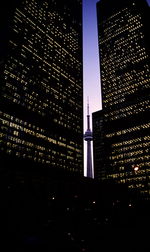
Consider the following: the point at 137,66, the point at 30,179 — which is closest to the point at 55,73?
the point at 137,66

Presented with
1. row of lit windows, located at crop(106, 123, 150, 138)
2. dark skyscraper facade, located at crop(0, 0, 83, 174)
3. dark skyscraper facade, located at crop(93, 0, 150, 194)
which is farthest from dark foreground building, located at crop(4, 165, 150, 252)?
row of lit windows, located at crop(106, 123, 150, 138)

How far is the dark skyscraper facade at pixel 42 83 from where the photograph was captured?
116m

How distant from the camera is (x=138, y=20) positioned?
174875 mm

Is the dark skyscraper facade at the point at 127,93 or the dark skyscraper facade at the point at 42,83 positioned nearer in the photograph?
the dark skyscraper facade at the point at 42,83

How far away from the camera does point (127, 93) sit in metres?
165

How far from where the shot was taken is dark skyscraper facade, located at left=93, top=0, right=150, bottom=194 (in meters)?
152

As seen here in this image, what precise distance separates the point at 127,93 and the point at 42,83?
6550 cm

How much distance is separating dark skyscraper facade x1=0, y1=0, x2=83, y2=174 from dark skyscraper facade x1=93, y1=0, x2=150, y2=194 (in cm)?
2310

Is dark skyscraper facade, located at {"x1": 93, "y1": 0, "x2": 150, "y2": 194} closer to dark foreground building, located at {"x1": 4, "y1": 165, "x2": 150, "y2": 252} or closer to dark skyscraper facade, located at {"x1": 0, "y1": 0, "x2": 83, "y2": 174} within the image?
dark skyscraper facade, located at {"x1": 0, "y1": 0, "x2": 83, "y2": 174}

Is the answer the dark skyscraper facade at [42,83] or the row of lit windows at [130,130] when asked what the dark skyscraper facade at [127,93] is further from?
the dark skyscraper facade at [42,83]

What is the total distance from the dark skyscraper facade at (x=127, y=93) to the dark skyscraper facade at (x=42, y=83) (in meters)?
23.1

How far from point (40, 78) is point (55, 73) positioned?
19.8 metres

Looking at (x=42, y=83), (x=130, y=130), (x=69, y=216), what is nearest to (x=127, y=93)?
(x=130, y=130)

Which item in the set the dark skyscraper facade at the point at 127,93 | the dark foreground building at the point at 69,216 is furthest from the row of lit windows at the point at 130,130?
the dark foreground building at the point at 69,216
